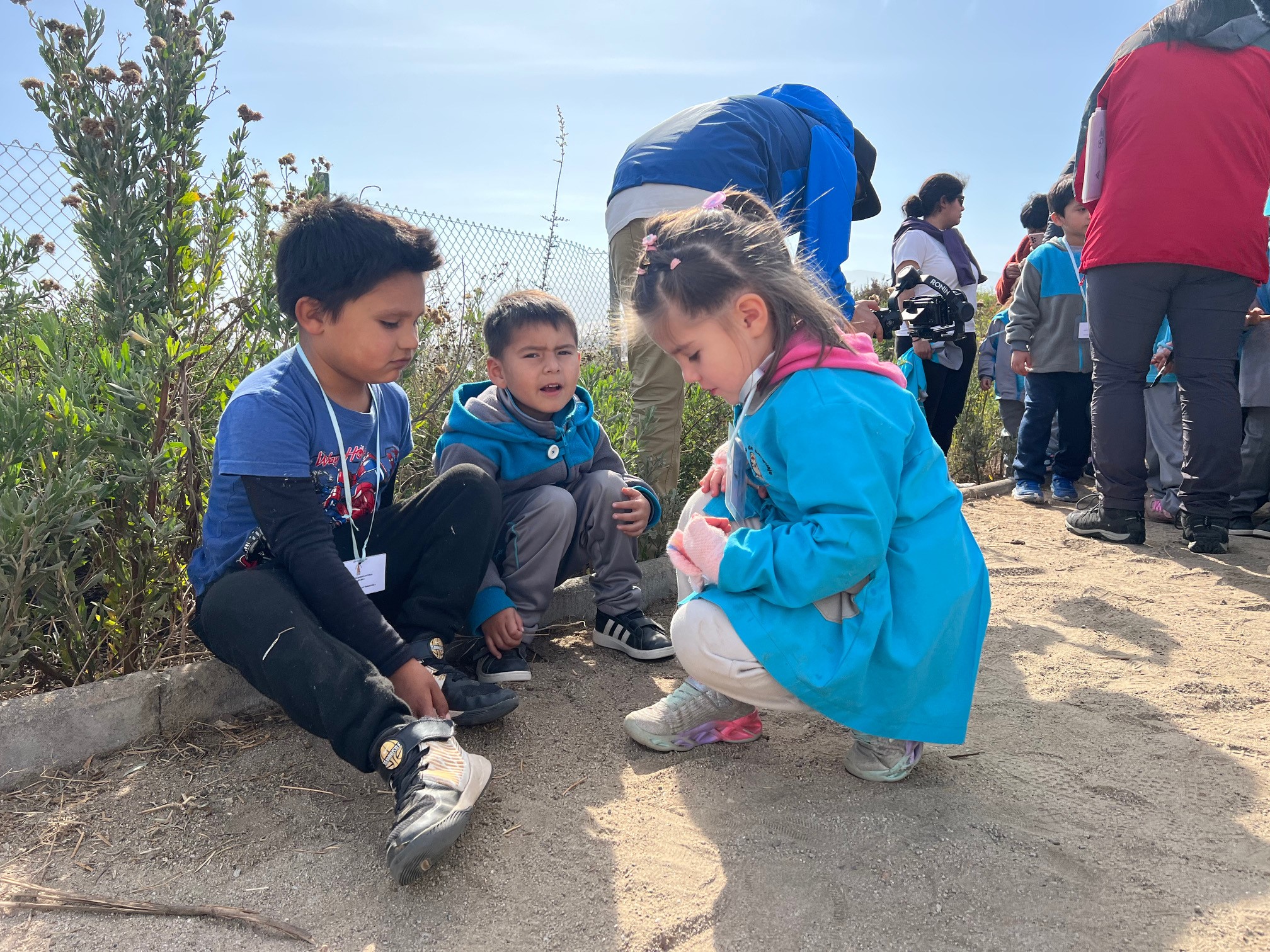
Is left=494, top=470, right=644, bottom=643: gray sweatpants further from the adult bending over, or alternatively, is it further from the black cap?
the black cap

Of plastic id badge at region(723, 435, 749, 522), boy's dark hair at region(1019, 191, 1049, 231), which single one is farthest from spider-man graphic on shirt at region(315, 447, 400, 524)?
boy's dark hair at region(1019, 191, 1049, 231)

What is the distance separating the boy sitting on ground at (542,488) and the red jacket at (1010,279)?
460 cm

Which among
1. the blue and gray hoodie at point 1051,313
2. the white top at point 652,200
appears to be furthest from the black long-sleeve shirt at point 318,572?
the blue and gray hoodie at point 1051,313

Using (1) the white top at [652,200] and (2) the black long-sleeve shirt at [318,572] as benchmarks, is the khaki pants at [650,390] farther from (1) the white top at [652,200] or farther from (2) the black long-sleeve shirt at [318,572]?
(2) the black long-sleeve shirt at [318,572]

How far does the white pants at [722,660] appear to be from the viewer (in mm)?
1787

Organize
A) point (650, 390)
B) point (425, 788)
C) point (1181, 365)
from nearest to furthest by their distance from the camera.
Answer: point (425, 788), point (650, 390), point (1181, 365)

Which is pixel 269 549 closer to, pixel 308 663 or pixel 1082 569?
pixel 308 663

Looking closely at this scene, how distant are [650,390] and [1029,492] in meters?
3.00

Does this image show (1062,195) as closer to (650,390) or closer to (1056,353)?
(1056,353)

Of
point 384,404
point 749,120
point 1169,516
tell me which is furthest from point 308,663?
point 1169,516

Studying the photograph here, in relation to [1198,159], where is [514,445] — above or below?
below

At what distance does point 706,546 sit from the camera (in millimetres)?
1799

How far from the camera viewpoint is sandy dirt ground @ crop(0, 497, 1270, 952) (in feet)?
4.75

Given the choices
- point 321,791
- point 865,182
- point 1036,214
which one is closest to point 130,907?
point 321,791
